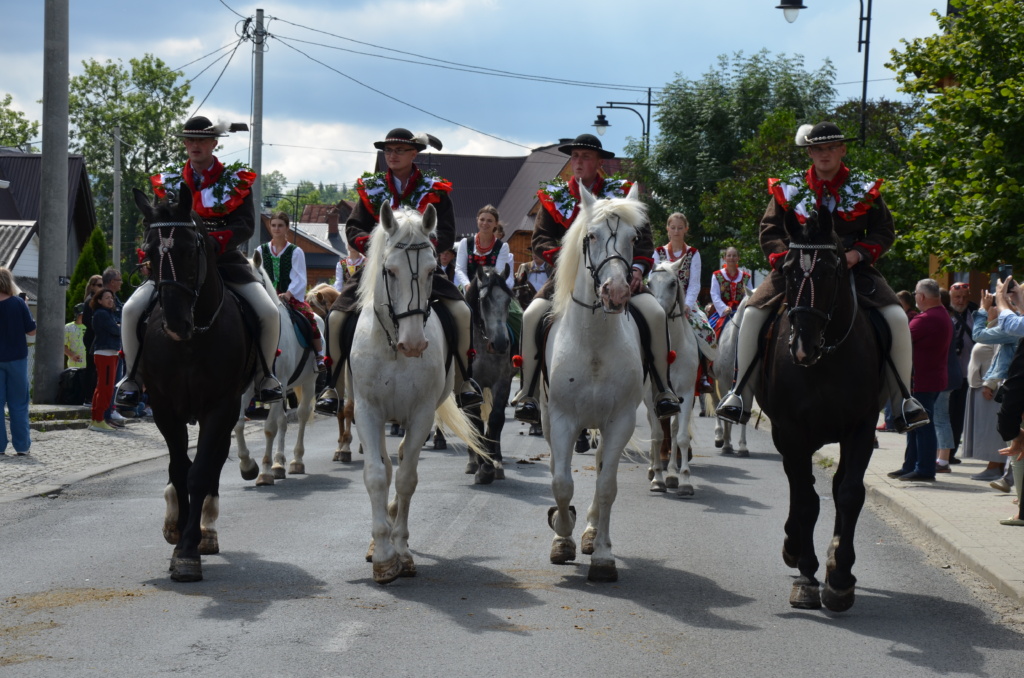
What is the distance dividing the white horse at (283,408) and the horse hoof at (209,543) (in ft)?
12.0

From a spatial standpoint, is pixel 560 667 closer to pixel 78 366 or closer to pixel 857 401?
pixel 857 401

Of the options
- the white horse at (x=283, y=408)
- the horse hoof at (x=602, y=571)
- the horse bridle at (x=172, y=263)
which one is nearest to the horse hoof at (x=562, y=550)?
the horse hoof at (x=602, y=571)

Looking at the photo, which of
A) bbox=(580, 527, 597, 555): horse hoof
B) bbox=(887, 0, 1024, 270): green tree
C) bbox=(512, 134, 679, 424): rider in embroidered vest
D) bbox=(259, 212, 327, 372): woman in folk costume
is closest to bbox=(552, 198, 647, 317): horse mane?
A: bbox=(512, 134, 679, 424): rider in embroidered vest

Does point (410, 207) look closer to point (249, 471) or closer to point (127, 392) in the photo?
point (127, 392)

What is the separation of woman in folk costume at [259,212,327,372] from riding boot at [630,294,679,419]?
6.32 m

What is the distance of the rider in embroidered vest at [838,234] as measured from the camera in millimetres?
7871

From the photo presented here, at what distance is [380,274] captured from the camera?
8.02 meters

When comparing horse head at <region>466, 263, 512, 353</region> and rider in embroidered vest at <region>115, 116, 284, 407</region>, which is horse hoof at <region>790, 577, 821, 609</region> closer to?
rider in embroidered vest at <region>115, 116, 284, 407</region>

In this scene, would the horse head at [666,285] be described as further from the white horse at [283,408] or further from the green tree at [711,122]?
the green tree at [711,122]

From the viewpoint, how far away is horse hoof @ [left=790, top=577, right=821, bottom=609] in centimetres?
734

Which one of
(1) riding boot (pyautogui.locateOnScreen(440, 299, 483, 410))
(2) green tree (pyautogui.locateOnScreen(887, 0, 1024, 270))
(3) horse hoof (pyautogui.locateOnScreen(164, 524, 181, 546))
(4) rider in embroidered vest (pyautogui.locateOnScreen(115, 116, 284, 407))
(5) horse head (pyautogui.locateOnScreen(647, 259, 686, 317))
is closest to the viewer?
(3) horse hoof (pyautogui.locateOnScreen(164, 524, 181, 546))

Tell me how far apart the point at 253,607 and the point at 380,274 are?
2.32 m

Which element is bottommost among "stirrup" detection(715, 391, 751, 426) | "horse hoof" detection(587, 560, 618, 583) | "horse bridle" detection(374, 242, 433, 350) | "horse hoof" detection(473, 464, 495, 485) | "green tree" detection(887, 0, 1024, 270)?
"horse hoof" detection(473, 464, 495, 485)

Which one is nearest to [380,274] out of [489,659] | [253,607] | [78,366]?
[253,607]
